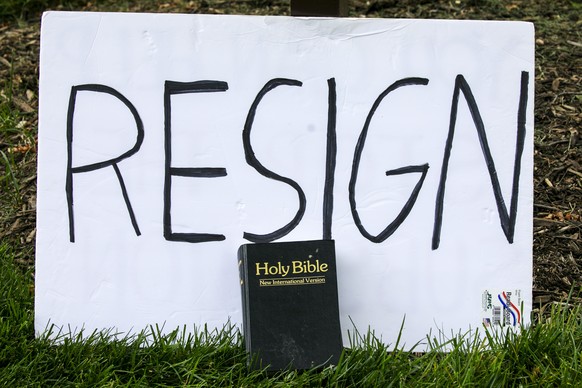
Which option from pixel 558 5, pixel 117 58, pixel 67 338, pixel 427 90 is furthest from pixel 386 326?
pixel 558 5

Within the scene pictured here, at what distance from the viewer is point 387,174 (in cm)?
182

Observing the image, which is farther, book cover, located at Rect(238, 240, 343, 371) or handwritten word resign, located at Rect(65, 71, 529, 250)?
handwritten word resign, located at Rect(65, 71, 529, 250)

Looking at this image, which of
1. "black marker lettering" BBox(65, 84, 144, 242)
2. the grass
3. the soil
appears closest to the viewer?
the grass

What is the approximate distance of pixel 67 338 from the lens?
1.70 m

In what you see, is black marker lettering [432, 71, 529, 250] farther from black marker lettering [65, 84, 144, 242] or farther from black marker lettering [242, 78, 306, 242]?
black marker lettering [65, 84, 144, 242]

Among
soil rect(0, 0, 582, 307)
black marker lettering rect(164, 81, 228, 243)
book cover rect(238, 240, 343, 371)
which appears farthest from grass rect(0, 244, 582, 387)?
soil rect(0, 0, 582, 307)

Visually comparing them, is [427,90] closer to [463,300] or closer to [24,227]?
[463,300]

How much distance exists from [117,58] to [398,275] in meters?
0.71

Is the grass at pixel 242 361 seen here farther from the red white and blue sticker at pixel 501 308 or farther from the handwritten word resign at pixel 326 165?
the handwritten word resign at pixel 326 165

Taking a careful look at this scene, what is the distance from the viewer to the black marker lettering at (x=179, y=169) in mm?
1797

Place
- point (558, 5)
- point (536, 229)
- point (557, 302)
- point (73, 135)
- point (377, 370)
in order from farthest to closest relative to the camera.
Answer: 1. point (558, 5)
2. point (536, 229)
3. point (557, 302)
4. point (73, 135)
5. point (377, 370)

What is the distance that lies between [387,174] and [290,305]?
34 centimetres

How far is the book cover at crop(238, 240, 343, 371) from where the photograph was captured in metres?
1.67

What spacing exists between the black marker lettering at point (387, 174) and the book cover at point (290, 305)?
12cm
